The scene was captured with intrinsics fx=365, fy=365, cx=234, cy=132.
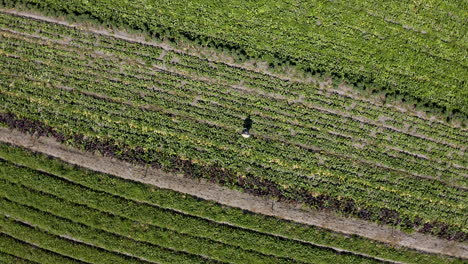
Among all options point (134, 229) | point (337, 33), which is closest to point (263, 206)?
point (134, 229)

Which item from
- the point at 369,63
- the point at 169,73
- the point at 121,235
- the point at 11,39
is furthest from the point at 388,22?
the point at 11,39

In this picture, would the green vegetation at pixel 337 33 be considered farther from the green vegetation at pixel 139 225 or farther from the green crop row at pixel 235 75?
the green vegetation at pixel 139 225

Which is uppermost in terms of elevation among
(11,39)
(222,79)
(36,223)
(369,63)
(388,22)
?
(388,22)

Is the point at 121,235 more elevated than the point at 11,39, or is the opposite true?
the point at 11,39

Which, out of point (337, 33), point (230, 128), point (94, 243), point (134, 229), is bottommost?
point (94, 243)

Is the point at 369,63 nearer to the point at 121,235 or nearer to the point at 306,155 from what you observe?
the point at 306,155

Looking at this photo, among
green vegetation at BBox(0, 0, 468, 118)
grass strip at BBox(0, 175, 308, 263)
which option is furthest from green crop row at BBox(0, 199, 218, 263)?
green vegetation at BBox(0, 0, 468, 118)

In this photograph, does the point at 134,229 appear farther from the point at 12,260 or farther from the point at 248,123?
the point at 248,123
